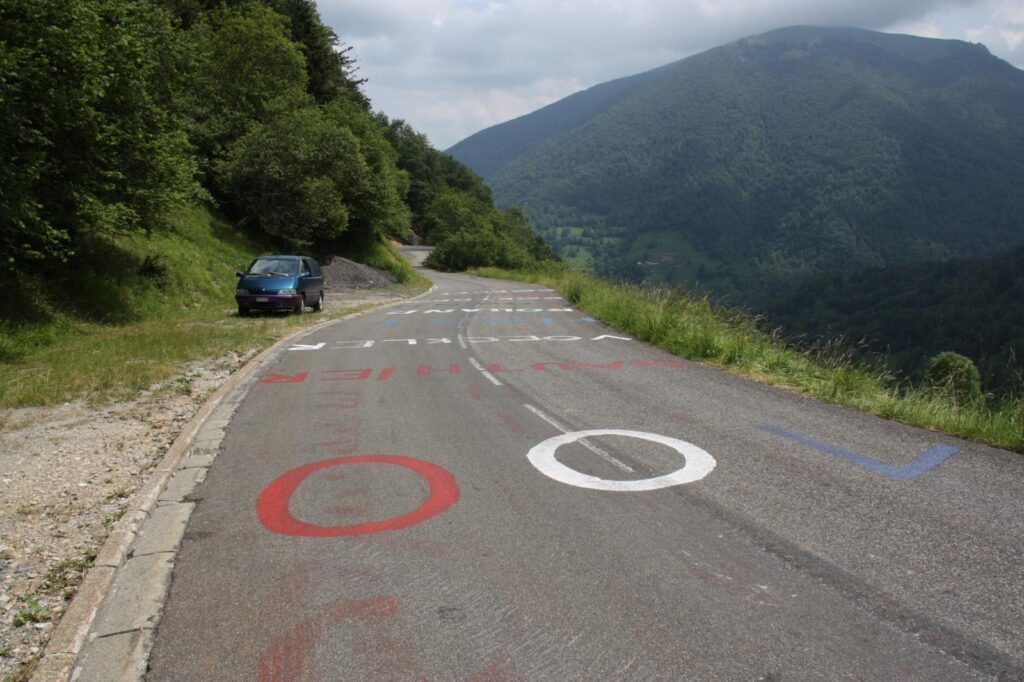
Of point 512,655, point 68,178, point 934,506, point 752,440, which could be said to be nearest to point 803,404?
point 752,440

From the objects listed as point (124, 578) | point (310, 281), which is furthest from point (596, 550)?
point (310, 281)

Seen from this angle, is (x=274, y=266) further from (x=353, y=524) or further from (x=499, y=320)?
(x=353, y=524)

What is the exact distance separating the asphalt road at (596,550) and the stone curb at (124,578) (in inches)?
5.0

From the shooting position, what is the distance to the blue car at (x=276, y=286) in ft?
66.7

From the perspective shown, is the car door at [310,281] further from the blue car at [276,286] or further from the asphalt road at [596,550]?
the asphalt road at [596,550]

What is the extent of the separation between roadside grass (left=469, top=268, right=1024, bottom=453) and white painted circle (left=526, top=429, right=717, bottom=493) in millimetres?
3109

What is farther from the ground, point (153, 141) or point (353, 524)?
point (153, 141)

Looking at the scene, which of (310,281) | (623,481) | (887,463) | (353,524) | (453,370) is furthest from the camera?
(310,281)

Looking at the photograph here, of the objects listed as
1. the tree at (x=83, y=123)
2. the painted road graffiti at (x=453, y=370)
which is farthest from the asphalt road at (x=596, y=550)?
the tree at (x=83, y=123)

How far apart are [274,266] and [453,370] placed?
39.8 feet

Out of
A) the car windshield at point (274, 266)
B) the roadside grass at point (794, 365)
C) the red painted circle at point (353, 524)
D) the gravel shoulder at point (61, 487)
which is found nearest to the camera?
the gravel shoulder at point (61, 487)

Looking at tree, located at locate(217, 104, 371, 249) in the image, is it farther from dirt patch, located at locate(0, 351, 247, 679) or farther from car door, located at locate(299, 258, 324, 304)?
dirt patch, located at locate(0, 351, 247, 679)

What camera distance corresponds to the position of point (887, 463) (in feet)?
20.0

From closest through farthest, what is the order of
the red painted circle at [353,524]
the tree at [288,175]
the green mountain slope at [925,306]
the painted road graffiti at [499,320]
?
the red painted circle at [353,524] → the painted road graffiti at [499,320] → the tree at [288,175] → the green mountain slope at [925,306]
